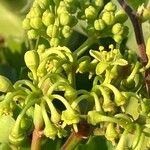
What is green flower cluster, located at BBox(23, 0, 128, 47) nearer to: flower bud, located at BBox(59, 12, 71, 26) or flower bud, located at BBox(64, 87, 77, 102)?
flower bud, located at BBox(59, 12, 71, 26)

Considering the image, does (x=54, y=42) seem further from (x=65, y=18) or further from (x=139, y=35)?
(x=139, y=35)

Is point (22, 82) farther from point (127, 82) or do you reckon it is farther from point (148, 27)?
point (148, 27)

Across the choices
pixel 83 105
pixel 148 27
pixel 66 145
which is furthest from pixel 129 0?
pixel 66 145

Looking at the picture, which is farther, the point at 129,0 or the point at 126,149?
the point at 129,0

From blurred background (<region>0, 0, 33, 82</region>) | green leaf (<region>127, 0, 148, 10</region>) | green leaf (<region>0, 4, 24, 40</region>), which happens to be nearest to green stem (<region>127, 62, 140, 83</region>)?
green leaf (<region>127, 0, 148, 10</region>)

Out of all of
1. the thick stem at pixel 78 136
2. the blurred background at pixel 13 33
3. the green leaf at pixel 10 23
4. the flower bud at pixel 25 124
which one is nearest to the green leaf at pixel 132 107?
the thick stem at pixel 78 136

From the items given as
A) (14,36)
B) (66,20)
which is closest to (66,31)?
(66,20)
